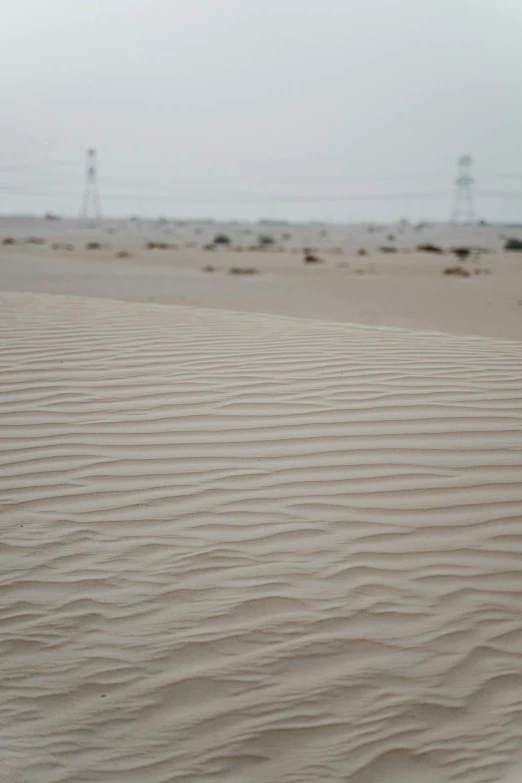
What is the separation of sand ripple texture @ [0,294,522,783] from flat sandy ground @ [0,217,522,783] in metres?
0.01

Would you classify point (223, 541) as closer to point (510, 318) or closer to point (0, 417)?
point (0, 417)

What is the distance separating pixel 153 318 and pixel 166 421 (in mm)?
3152

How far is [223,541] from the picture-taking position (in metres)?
3.72

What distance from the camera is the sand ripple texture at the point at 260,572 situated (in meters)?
2.72

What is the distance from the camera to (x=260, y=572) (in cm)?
352

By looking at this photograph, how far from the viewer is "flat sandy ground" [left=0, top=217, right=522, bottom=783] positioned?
107 inches

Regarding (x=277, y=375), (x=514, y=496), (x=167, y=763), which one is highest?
(x=277, y=375)

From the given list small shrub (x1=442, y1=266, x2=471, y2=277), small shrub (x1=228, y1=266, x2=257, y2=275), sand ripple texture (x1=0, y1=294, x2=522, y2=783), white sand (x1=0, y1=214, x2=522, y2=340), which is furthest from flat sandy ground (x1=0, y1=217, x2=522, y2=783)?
small shrub (x1=228, y1=266, x2=257, y2=275)

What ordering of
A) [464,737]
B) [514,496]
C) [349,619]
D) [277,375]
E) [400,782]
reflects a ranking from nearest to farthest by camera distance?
1. [400,782]
2. [464,737]
3. [349,619]
4. [514,496]
5. [277,375]

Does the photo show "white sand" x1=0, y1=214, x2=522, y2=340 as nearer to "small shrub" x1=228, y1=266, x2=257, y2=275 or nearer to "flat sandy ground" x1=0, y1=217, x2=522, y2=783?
"small shrub" x1=228, y1=266, x2=257, y2=275

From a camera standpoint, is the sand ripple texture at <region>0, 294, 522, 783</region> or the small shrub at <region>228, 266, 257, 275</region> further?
the small shrub at <region>228, 266, 257, 275</region>

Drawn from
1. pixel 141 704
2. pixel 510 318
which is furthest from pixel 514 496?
pixel 510 318

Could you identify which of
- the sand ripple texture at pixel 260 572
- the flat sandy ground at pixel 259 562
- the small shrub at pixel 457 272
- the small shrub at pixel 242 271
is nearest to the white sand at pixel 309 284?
the small shrub at pixel 242 271

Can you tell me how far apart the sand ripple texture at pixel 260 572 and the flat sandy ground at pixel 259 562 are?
0.04 ft
